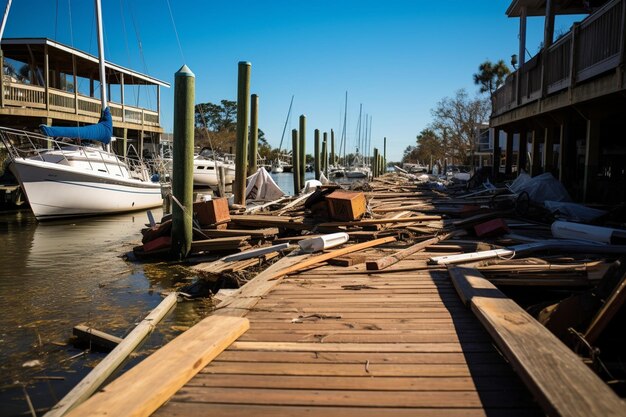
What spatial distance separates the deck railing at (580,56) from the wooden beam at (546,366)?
275 inches

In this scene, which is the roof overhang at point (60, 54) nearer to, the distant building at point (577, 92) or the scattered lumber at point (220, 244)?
the scattered lumber at point (220, 244)

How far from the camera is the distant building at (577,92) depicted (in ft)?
31.3

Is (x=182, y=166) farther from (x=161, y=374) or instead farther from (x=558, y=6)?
(x=558, y=6)

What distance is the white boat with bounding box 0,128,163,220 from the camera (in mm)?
18984

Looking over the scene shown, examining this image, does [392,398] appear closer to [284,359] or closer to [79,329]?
[284,359]

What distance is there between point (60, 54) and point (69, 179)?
1029 cm

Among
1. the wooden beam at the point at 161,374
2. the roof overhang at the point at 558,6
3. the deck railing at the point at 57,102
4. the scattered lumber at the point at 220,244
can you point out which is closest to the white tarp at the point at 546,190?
the roof overhang at the point at 558,6

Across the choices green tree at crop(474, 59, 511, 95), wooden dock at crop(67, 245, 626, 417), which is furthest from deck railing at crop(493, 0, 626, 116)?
green tree at crop(474, 59, 511, 95)

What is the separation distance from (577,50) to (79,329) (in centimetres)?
1086

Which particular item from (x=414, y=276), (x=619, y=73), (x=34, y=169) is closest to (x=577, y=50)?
(x=619, y=73)

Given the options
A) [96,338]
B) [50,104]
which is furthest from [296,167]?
[96,338]

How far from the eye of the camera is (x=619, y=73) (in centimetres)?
880

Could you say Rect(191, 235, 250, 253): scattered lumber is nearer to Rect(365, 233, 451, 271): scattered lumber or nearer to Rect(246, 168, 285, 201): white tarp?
Rect(365, 233, 451, 271): scattered lumber

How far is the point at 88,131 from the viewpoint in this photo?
2106 centimetres
